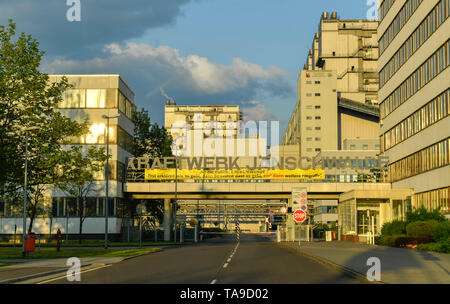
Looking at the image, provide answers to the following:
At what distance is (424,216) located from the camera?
41.7 metres

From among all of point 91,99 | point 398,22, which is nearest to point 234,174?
point 91,99

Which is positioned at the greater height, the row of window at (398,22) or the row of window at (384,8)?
the row of window at (384,8)

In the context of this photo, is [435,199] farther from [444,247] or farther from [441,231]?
[444,247]

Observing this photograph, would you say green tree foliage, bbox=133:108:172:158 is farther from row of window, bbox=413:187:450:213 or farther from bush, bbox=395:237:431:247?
bush, bbox=395:237:431:247

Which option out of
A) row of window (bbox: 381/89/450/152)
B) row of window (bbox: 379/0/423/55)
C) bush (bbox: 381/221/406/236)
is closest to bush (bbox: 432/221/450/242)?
bush (bbox: 381/221/406/236)

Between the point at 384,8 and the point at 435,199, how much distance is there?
25.1 m

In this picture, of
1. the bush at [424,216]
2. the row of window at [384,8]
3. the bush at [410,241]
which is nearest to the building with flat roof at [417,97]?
the row of window at [384,8]

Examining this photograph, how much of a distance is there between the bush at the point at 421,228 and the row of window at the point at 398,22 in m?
20.1

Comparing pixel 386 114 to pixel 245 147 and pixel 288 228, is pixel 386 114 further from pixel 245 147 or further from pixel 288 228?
pixel 245 147

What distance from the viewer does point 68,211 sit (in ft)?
190

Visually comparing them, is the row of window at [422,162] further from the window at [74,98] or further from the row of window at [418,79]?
the window at [74,98]

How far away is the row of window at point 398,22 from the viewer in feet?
168

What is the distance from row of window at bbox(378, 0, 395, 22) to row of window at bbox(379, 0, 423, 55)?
2.05 meters

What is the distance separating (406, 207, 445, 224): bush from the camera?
40.7 m
